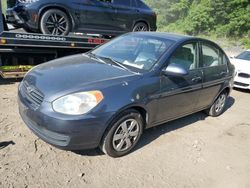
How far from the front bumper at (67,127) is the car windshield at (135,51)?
105cm

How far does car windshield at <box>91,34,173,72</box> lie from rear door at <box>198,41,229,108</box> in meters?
0.91

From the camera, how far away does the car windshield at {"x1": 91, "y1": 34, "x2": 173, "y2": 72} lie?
13.2ft

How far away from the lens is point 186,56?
14.7 ft

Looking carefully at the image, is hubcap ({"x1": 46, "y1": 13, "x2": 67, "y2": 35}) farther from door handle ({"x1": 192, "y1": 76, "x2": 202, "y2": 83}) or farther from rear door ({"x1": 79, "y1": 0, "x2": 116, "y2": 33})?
door handle ({"x1": 192, "y1": 76, "x2": 202, "y2": 83})

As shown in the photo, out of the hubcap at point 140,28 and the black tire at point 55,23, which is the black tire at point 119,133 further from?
the hubcap at point 140,28

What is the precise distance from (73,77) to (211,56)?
2771 mm

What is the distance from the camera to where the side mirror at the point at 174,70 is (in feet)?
12.7

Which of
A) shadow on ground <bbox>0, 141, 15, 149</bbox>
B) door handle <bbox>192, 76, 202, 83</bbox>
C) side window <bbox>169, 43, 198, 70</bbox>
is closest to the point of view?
shadow on ground <bbox>0, 141, 15, 149</bbox>

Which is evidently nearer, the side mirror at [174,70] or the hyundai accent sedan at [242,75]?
the side mirror at [174,70]

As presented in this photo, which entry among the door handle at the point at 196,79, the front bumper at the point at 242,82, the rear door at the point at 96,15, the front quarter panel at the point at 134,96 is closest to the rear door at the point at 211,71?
the door handle at the point at 196,79

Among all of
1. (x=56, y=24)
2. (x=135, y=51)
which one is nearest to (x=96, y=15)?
(x=56, y=24)

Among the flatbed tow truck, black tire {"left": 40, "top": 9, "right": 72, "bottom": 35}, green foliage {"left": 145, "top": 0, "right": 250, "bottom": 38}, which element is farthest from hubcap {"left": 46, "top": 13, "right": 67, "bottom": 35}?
green foliage {"left": 145, "top": 0, "right": 250, "bottom": 38}

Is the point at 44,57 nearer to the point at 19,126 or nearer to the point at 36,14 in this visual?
the point at 36,14

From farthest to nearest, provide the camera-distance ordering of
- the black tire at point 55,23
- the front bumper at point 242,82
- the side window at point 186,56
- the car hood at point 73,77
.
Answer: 1. the front bumper at point 242,82
2. the black tire at point 55,23
3. the side window at point 186,56
4. the car hood at point 73,77
